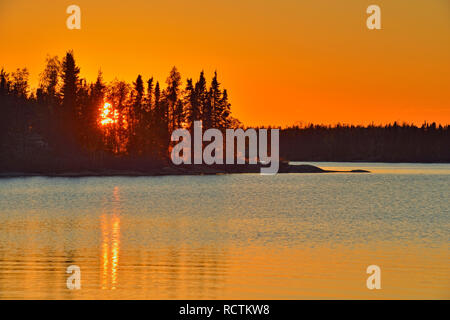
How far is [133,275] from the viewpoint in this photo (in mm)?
25359

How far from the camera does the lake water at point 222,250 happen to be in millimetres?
23172

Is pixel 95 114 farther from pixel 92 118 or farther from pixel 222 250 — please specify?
pixel 222 250

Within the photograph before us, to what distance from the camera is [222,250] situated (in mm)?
32344

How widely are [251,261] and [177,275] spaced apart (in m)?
4.59

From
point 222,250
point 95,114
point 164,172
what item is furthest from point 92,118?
point 222,250

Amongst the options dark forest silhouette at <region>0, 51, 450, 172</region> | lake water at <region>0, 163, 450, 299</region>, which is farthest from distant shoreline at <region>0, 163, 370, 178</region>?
lake water at <region>0, 163, 450, 299</region>

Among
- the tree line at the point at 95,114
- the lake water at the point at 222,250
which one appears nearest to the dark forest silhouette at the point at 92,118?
→ the tree line at the point at 95,114

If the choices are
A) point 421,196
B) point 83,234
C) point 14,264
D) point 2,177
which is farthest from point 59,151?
point 14,264

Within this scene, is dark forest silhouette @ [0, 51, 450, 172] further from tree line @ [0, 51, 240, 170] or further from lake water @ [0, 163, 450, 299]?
lake water @ [0, 163, 450, 299]

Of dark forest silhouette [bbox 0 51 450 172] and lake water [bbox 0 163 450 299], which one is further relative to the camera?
dark forest silhouette [bbox 0 51 450 172]

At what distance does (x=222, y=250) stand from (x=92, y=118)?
4247 inches

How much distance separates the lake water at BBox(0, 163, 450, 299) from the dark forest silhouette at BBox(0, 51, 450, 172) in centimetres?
6167

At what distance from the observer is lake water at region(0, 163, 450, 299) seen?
2317cm

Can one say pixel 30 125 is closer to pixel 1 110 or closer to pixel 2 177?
pixel 1 110
